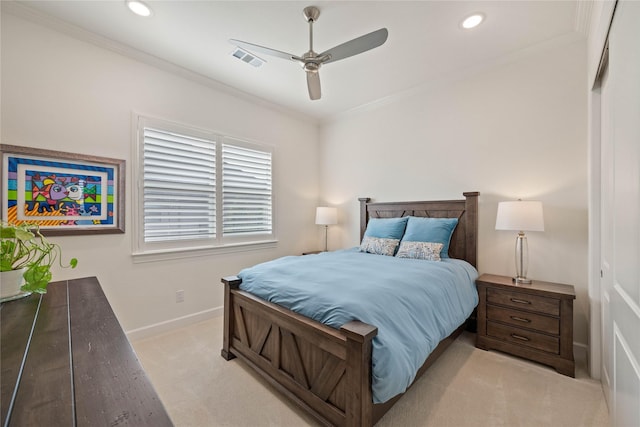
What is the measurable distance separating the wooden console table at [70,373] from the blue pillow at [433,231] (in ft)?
9.26

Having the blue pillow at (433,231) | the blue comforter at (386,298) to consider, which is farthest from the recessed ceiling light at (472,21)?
the blue comforter at (386,298)

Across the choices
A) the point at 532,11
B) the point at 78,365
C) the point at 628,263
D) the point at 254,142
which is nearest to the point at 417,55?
the point at 532,11

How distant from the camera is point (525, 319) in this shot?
7.80 feet

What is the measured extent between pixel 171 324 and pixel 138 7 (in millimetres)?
3008

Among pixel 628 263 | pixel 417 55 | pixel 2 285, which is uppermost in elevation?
pixel 417 55

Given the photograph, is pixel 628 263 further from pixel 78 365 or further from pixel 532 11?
pixel 532 11

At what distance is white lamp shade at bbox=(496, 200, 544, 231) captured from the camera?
7.84 ft

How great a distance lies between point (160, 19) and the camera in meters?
2.35

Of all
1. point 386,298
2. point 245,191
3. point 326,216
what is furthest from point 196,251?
point 386,298

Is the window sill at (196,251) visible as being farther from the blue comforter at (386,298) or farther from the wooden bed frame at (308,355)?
the blue comforter at (386,298)

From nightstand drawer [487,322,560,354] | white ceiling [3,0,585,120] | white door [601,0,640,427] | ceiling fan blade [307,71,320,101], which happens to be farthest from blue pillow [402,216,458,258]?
ceiling fan blade [307,71,320,101]

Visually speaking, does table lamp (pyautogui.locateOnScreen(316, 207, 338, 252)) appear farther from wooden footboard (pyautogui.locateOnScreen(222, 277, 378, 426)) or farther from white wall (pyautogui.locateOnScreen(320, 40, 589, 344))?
wooden footboard (pyautogui.locateOnScreen(222, 277, 378, 426))

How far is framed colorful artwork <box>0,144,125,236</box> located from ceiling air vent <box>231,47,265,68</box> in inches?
63.0

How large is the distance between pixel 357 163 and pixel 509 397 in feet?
10.6
